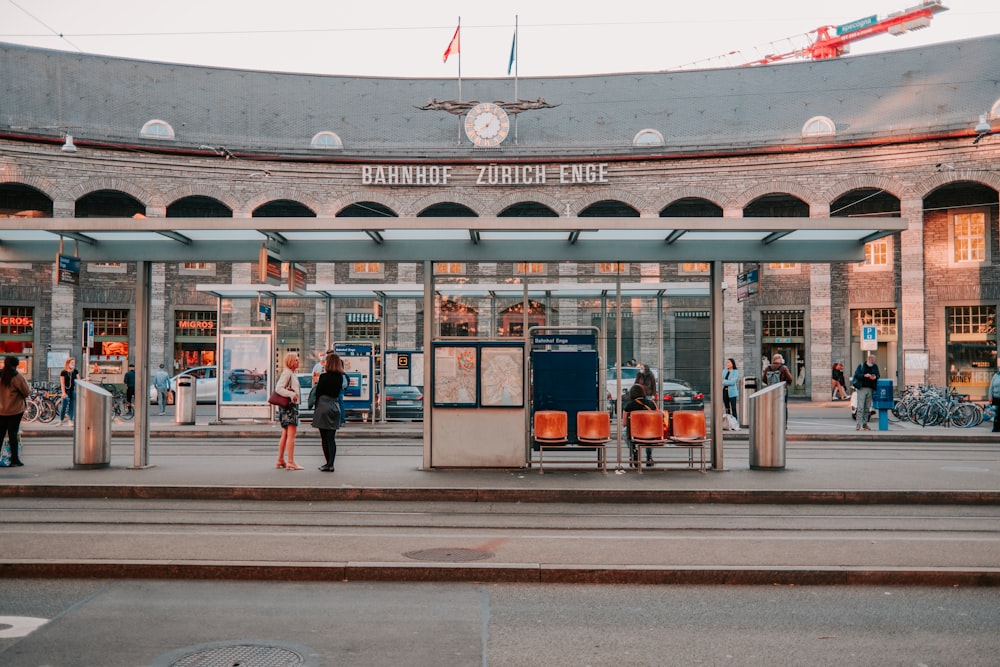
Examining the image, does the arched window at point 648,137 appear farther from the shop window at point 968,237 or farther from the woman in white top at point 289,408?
the woman in white top at point 289,408

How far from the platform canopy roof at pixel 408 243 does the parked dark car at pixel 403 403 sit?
11.5m

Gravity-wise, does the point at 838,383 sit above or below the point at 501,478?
above

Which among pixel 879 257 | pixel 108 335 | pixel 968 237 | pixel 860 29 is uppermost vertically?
pixel 860 29

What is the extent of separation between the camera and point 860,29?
69.8 metres

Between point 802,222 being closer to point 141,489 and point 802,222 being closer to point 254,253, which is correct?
point 254,253

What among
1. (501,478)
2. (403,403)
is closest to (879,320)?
(403,403)

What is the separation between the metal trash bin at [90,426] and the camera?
538 inches

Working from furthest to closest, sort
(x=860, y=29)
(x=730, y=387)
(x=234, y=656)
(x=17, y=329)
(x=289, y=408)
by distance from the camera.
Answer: (x=860, y=29), (x=17, y=329), (x=730, y=387), (x=289, y=408), (x=234, y=656)

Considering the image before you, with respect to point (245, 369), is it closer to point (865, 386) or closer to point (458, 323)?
point (458, 323)

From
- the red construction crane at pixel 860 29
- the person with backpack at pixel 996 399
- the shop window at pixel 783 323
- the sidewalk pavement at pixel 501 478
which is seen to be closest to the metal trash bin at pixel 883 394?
the person with backpack at pixel 996 399

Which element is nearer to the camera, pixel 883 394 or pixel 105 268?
pixel 883 394

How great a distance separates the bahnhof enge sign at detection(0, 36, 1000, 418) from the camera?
35625mm

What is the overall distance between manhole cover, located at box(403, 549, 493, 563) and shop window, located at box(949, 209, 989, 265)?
34332mm

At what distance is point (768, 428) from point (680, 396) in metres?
10.3
